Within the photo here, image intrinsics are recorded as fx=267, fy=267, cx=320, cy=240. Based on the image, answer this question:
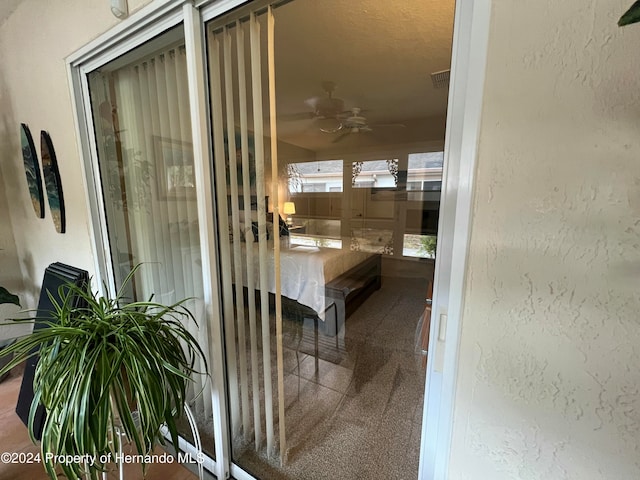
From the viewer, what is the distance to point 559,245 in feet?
1.75

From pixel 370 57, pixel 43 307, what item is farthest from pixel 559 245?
pixel 43 307

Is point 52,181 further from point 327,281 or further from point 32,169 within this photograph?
point 327,281

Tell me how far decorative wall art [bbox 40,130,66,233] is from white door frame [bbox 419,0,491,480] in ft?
7.44

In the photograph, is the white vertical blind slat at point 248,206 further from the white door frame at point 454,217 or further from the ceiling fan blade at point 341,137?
the ceiling fan blade at point 341,137

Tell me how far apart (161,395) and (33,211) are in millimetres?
2207

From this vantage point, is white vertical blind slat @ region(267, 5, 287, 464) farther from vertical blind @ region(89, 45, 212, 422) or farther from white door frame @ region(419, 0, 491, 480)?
white door frame @ region(419, 0, 491, 480)

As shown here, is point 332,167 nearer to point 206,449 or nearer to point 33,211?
point 33,211

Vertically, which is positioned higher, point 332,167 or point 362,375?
point 332,167

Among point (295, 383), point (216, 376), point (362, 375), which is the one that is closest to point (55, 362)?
point (216, 376)

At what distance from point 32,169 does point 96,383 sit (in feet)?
6.50

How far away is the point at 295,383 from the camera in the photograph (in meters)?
1.80

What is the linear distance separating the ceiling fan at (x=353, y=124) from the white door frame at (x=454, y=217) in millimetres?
2713

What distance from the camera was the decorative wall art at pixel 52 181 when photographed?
1719mm

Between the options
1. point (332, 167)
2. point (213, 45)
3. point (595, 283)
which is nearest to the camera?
point (595, 283)
